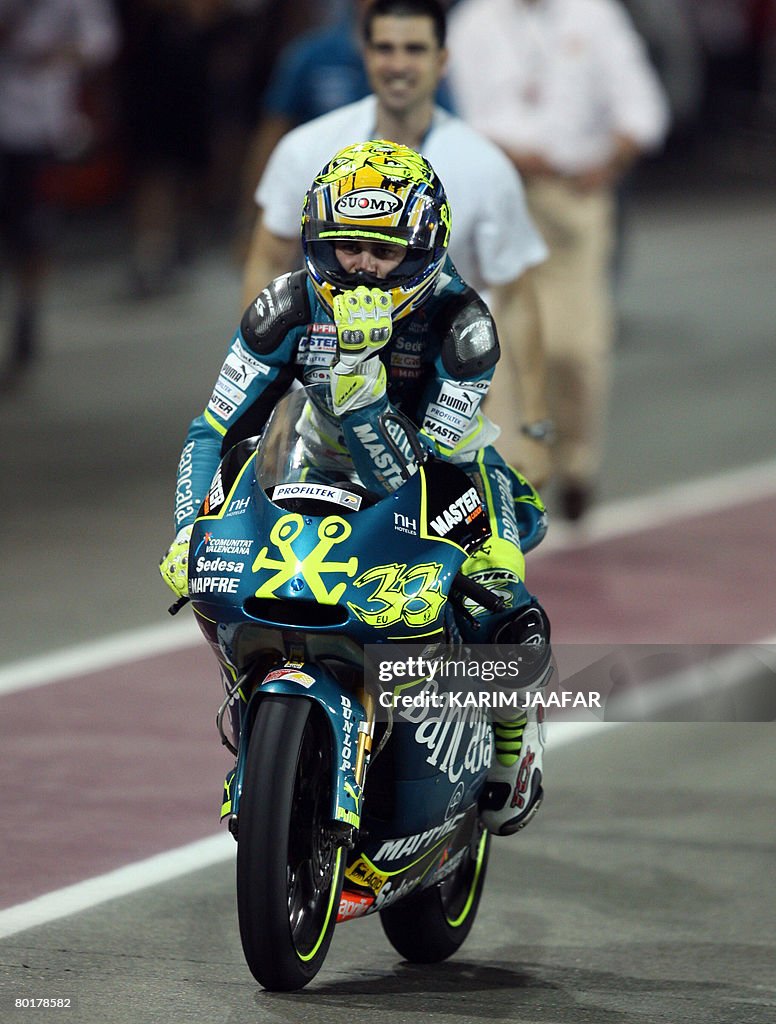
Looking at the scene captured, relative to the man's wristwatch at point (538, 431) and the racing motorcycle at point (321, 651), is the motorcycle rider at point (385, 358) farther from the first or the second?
the man's wristwatch at point (538, 431)

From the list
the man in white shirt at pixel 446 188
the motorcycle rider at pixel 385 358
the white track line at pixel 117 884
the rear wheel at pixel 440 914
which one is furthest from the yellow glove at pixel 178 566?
the man in white shirt at pixel 446 188

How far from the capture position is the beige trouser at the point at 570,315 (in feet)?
34.6

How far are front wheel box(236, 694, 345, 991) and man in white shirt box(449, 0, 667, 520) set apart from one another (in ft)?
19.7

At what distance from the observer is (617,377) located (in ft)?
50.4

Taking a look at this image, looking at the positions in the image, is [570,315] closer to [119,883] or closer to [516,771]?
[119,883]

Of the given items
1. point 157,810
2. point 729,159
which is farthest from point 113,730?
point 729,159

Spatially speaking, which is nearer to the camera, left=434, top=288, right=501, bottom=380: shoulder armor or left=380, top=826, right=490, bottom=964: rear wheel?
left=434, top=288, right=501, bottom=380: shoulder armor

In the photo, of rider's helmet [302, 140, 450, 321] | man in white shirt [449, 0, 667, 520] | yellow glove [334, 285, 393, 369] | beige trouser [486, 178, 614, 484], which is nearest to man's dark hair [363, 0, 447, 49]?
rider's helmet [302, 140, 450, 321]

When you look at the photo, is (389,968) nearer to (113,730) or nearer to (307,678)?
(307,678)

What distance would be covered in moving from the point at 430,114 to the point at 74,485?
16.0 ft

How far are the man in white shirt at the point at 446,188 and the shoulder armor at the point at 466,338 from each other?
1939 millimetres

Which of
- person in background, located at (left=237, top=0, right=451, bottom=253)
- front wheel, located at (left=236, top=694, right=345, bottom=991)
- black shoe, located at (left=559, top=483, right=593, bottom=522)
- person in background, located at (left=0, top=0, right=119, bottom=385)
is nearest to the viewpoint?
front wheel, located at (left=236, top=694, right=345, bottom=991)

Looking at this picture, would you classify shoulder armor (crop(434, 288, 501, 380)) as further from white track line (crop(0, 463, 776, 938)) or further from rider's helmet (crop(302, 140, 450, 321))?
white track line (crop(0, 463, 776, 938))
